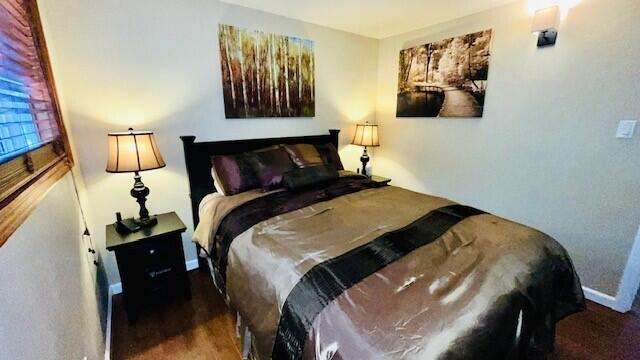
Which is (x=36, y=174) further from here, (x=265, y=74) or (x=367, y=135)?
(x=367, y=135)

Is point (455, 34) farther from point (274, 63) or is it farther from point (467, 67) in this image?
point (274, 63)

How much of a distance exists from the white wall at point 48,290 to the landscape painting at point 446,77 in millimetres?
2902

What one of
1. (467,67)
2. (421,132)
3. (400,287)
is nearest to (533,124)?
(467,67)

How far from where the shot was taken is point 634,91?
5.48 ft

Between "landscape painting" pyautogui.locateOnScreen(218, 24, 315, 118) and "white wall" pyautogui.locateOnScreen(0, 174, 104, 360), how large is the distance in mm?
1391

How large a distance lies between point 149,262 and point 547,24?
10.5 ft

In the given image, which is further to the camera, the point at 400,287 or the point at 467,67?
the point at 467,67

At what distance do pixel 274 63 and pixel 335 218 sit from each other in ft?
5.48

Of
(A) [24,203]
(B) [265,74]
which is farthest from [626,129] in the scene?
(A) [24,203]

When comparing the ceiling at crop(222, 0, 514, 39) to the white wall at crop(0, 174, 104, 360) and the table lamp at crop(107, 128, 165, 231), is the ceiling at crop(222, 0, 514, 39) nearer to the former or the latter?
the table lamp at crop(107, 128, 165, 231)

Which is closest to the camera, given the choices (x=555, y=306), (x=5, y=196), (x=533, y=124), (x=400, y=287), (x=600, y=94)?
(x=5, y=196)

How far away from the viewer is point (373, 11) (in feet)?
7.75

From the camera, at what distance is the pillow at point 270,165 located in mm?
2162

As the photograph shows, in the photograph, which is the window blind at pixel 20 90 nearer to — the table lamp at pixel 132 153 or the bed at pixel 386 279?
the table lamp at pixel 132 153
